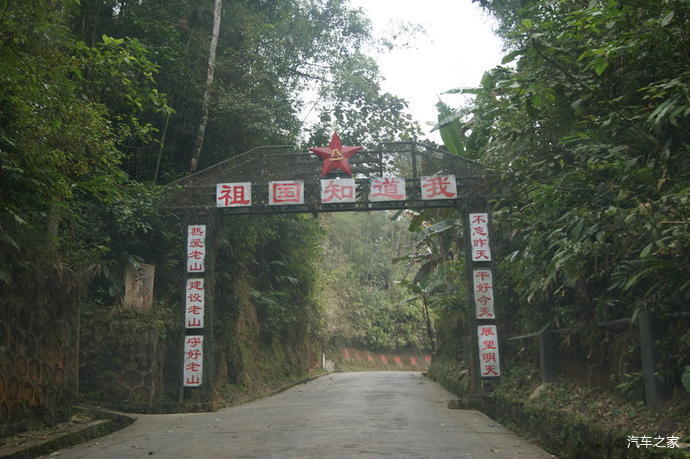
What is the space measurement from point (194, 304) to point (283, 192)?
2729mm

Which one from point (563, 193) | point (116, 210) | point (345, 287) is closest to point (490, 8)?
point (563, 193)

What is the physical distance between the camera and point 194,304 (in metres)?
11.9

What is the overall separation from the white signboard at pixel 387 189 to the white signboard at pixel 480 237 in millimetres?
1415

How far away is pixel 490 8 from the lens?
1115cm

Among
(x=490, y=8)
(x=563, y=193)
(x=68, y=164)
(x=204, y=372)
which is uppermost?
(x=490, y=8)

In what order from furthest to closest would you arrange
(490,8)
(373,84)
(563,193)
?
(373,84)
(490,8)
(563,193)

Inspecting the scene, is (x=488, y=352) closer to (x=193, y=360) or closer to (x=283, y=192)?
(x=283, y=192)

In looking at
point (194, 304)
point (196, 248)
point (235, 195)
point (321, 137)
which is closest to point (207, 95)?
point (235, 195)

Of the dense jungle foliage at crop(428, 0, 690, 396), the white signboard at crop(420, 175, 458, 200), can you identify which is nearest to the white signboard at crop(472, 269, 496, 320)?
the white signboard at crop(420, 175, 458, 200)

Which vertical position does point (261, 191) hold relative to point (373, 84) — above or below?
below

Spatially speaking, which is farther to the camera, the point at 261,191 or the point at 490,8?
the point at 261,191

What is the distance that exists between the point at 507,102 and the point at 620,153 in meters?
1.70

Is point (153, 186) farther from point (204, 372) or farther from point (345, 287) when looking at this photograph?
point (345, 287)

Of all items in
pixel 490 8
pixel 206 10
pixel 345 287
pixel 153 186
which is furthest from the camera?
pixel 345 287
